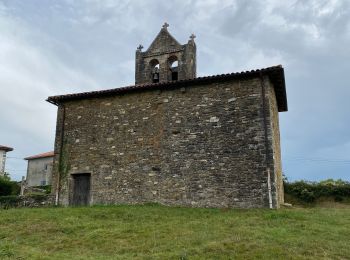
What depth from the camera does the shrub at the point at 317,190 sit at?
2103cm

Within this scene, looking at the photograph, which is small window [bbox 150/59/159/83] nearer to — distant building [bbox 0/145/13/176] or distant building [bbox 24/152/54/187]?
distant building [bbox 24/152/54/187]

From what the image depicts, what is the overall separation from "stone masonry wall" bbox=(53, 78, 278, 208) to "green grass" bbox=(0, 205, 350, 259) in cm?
114

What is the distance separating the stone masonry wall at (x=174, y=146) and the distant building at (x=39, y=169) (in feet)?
77.9

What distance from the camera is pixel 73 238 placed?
35.8 ft

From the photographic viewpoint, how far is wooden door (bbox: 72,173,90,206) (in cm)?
1714

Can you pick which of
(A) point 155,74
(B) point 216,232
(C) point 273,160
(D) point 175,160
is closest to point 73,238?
(B) point 216,232

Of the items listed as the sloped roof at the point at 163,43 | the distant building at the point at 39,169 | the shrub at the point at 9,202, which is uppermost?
the sloped roof at the point at 163,43

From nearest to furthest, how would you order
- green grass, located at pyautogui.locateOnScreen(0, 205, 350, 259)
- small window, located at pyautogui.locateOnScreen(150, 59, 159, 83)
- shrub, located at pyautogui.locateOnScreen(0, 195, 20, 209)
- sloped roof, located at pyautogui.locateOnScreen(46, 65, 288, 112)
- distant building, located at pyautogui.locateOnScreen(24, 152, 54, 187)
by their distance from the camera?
green grass, located at pyautogui.locateOnScreen(0, 205, 350, 259)
sloped roof, located at pyautogui.locateOnScreen(46, 65, 288, 112)
shrub, located at pyautogui.locateOnScreen(0, 195, 20, 209)
small window, located at pyautogui.locateOnScreen(150, 59, 159, 83)
distant building, located at pyautogui.locateOnScreen(24, 152, 54, 187)

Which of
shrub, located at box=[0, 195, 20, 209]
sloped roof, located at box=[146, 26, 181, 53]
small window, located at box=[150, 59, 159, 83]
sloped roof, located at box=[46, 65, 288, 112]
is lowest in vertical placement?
shrub, located at box=[0, 195, 20, 209]

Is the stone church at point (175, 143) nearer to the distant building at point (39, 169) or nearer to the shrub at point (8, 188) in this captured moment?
the shrub at point (8, 188)

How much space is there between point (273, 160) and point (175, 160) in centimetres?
385

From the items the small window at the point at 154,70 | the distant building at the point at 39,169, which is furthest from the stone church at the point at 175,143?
the distant building at the point at 39,169

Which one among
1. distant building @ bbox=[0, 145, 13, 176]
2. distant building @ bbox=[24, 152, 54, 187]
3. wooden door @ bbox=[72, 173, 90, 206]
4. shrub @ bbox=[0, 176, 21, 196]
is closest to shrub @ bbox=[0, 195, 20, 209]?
wooden door @ bbox=[72, 173, 90, 206]

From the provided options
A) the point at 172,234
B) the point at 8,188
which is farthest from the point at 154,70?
the point at 8,188
